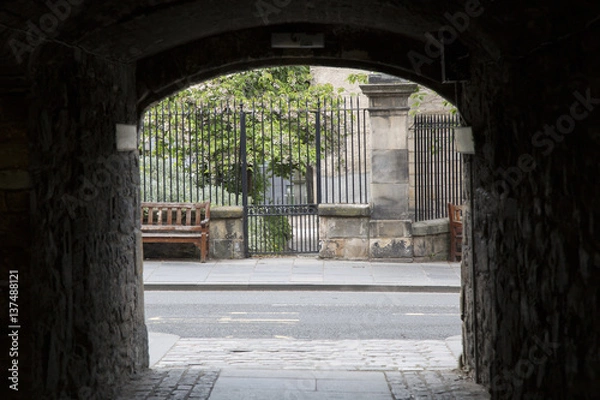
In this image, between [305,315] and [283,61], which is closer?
[283,61]

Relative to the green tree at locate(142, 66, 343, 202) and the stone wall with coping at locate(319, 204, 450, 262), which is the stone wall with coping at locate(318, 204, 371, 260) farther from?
the green tree at locate(142, 66, 343, 202)

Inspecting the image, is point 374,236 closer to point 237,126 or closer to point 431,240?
point 431,240

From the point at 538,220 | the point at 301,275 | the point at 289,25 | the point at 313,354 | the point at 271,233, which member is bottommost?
the point at 313,354

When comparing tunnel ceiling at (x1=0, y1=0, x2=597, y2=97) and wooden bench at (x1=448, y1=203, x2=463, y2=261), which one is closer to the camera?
tunnel ceiling at (x1=0, y1=0, x2=597, y2=97)

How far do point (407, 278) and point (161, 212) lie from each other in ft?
14.4

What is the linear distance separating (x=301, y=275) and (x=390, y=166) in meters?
2.45

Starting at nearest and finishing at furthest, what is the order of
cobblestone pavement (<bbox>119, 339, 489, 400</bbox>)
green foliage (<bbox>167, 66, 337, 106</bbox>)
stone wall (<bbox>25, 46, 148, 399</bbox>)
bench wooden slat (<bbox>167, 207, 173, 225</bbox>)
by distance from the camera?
stone wall (<bbox>25, 46, 148, 399</bbox>)
cobblestone pavement (<bbox>119, 339, 489, 400</bbox>)
bench wooden slat (<bbox>167, 207, 173, 225</bbox>)
green foliage (<bbox>167, 66, 337, 106</bbox>)

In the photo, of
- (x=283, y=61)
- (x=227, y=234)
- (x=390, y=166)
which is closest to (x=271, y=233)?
(x=227, y=234)

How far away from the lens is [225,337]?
936 cm

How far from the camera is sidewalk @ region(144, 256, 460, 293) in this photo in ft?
41.2

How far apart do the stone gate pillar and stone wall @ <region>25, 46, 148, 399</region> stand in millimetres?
7772

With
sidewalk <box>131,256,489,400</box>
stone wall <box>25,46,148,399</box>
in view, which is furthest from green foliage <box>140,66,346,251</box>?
stone wall <box>25,46,148,399</box>

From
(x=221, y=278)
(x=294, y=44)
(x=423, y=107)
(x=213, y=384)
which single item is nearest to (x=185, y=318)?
(x=221, y=278)

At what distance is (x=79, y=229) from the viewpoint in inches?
225
